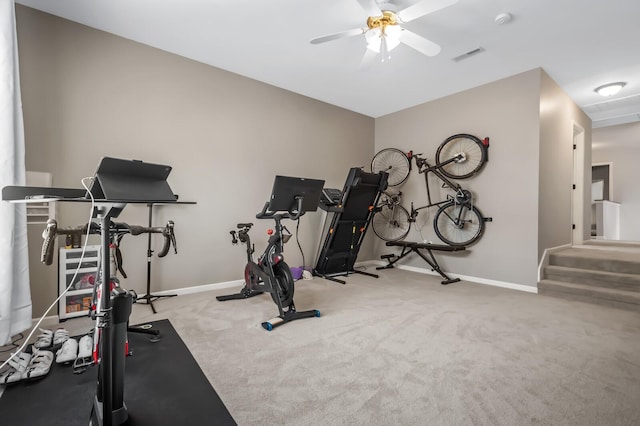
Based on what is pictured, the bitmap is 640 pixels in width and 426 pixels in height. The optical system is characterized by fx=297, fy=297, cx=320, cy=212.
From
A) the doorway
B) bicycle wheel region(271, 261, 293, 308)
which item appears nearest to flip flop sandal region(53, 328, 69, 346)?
bicycle wheel region(271, 261, 293, 308)

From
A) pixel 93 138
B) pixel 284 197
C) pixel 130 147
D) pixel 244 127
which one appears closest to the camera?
pixel 284 197

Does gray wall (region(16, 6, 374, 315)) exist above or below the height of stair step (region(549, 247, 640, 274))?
above

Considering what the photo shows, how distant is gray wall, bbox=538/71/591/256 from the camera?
4191 millimetres

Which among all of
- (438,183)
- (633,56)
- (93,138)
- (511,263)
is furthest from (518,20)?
(93,138)

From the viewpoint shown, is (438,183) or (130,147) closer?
(130,147)

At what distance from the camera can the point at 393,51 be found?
3725mm

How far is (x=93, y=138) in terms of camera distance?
323 centimetres

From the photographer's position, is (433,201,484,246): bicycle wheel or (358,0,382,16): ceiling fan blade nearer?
(358,0,382,16): ceiling fan blade

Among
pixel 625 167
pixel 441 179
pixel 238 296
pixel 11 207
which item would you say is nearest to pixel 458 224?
pixel 441 179

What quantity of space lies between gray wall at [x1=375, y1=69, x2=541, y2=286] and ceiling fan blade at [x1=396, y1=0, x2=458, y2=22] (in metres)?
2.64

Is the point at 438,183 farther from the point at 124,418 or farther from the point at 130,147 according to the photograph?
the point at 124,418

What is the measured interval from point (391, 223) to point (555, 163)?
2668 millimetres

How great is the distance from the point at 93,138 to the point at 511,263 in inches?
218

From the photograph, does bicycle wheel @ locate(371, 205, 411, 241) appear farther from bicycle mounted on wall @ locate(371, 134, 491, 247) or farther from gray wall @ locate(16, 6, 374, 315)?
gray wall @ locate(16, 6, 374, 315)
